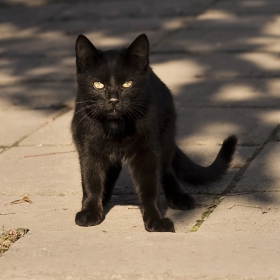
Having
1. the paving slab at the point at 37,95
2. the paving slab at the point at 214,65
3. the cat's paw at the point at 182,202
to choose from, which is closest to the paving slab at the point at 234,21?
the paving slab at the point at 214,65

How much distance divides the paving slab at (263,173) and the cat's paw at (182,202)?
15.8 inches

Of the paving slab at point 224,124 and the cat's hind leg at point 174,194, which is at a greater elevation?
the cat's hind leg at point 174,194

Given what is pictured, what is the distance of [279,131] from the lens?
243 inches

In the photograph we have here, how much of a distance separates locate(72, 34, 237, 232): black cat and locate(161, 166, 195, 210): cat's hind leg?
21 cm

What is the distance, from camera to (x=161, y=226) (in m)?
4.23

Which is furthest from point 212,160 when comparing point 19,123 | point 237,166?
point 19,123

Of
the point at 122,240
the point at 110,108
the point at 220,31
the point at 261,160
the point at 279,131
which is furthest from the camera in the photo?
the point at 220,31

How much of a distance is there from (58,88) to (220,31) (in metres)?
3.09

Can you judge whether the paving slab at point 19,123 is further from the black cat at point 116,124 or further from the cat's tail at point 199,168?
the black cat at point 116,124

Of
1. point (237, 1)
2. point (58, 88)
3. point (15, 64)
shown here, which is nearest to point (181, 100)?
point (58, 88)

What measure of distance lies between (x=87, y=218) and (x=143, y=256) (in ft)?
2.58

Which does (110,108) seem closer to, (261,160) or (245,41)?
(261,160)

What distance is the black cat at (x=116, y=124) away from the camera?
172 inches

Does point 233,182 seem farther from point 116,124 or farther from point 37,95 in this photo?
point 37,95
